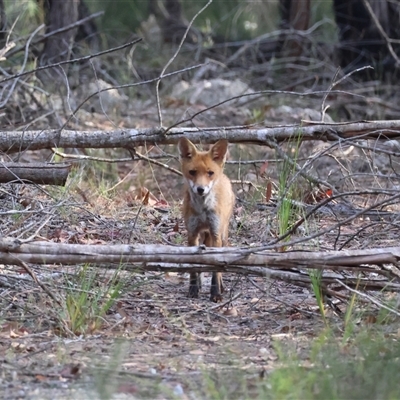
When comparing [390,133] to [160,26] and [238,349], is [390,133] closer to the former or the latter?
[238,349]

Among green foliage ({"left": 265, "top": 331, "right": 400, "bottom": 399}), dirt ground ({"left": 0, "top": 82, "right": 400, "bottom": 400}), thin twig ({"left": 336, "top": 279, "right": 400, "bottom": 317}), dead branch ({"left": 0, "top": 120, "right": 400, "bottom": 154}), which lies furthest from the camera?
dead branch ({"left": 0, "top": 120, "right": 400, "bottom": 154})

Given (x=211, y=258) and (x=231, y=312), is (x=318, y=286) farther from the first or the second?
(x=231, y=312)

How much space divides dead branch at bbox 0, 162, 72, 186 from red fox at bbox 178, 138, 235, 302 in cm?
97

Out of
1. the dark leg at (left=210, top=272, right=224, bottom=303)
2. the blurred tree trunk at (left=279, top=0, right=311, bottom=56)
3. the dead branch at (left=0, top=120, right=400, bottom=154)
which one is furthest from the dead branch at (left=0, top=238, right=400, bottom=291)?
the blurred tree trunk at (left=279, top=0, right=311, bottom=56)

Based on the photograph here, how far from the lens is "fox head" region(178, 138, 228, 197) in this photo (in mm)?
6016

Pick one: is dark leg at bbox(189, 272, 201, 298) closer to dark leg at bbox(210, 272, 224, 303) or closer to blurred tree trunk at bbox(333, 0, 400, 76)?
dark leg at bbox(210, 272, 224, 303)

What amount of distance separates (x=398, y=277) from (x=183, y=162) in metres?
2.19

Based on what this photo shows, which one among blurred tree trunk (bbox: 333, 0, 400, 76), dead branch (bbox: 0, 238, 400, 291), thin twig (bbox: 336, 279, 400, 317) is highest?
blurred tree trunk (bbox: 333, 0, 400, 76)

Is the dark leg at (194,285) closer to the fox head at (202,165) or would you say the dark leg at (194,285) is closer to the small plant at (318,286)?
the fox head at (202,165)

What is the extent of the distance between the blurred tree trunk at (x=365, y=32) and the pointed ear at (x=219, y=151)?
26.3 ft

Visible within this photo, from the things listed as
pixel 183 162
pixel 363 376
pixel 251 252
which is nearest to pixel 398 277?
pixel 251 252

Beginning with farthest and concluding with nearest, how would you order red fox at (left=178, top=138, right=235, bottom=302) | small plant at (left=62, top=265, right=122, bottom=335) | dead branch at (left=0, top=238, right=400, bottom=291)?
red fox at (left=178, top=138, right=235, bottom=302) → dead branch at (left=0, top=238, right=400, bottom=291) → small plant at (left=62, top=265, right=122, bottom=335)

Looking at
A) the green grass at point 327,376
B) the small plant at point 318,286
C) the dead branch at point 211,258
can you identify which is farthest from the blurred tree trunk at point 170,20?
the green grass at point 327,376

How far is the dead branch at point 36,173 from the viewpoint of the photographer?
6133mm
